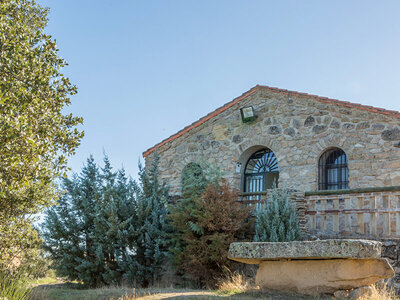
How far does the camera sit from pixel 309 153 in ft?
44.3

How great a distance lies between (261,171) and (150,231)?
5.17 metres

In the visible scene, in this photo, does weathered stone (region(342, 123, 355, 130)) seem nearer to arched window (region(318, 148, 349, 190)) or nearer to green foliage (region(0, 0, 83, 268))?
arched window (region(318, 148, 349, 190))

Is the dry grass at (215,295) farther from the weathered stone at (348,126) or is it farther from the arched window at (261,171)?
the arched window at (261,171)

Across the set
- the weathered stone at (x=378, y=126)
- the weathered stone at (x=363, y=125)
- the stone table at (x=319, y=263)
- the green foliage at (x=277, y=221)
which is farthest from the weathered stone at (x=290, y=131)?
the stone table at (x=319, y=263)

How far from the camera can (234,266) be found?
998 cm

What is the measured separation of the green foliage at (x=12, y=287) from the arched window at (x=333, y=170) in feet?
28.0

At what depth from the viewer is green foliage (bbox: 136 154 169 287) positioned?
10820 mm

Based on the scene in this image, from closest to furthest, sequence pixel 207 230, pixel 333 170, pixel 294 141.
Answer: pixel 207 230 < pixel 333 170 < pixel 294 141

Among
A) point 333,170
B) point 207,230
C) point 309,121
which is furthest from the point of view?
point 309,121

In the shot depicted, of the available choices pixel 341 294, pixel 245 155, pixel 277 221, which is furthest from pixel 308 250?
pixel 245 155

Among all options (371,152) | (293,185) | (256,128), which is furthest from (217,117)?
(371,152)

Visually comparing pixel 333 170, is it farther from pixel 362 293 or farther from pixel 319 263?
pixel 362 293

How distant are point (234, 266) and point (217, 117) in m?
6.79

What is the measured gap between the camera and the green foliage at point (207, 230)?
32.1 ft
